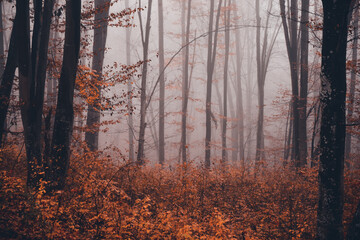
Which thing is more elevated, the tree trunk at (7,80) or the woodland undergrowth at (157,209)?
the tree trunk at (7,80)

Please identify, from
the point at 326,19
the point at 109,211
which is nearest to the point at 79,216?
the point at 109,211

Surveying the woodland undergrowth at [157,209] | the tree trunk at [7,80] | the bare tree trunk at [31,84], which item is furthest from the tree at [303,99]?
the tree trunk at [7,80]

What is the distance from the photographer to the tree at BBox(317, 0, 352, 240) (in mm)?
3459

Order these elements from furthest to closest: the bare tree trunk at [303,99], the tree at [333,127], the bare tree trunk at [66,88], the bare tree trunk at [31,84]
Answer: the bare tree trunk at [303,99], the bare tree trunk at [31,84], the bare tree trunk at [66,88], the tree at [333,127]

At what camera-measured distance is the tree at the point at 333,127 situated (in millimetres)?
3459

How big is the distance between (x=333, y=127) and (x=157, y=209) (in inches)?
114

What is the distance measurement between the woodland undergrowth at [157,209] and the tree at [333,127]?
16.7 inches

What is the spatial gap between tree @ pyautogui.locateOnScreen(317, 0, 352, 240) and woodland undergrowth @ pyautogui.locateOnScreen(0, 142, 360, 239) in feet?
1.39

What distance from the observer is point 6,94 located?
6473 millimetres

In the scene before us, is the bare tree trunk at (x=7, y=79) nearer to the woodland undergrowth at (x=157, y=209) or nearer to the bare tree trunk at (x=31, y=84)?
the bare tree trunk at (x=31, y=84)

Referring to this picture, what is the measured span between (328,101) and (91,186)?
12.8 feet

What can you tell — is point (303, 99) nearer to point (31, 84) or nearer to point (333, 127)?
point (333, 127)

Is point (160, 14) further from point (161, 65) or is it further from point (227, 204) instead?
point (227, 204)

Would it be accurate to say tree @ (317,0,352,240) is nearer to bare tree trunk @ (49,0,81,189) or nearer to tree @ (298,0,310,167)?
bare tree trunk @ (49,0,81,189)
